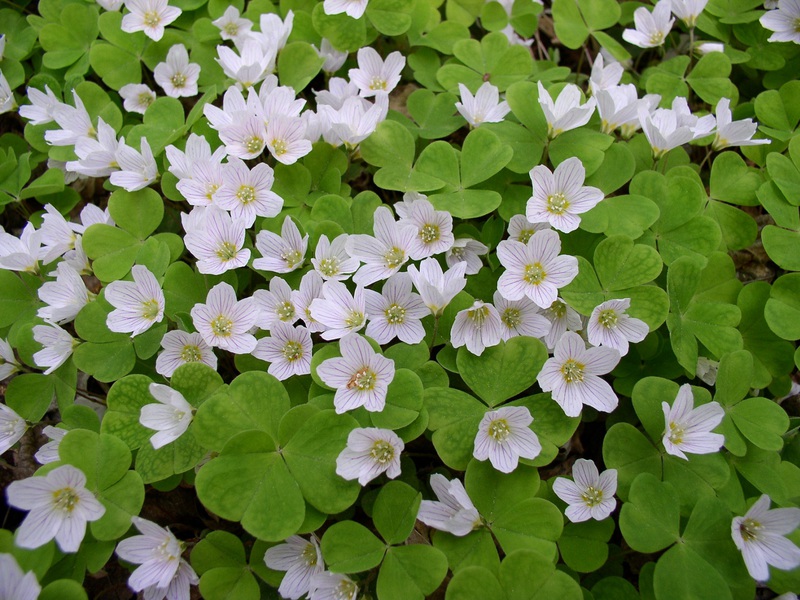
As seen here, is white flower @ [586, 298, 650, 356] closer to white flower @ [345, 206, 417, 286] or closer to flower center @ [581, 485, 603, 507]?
flower center @ [581, 485, 603, 507]

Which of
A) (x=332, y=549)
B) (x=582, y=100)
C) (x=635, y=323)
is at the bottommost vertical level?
(x=332, y=549)

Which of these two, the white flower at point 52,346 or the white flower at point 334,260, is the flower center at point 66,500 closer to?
the white flower at point 52,346

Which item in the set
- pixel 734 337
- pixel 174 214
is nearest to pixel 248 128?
pixel 174 214

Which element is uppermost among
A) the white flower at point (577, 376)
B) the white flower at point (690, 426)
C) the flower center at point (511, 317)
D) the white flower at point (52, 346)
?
the white flower at point (52, 346)

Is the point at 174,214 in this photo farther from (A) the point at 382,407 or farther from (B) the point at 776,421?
(B) the point at 776,421

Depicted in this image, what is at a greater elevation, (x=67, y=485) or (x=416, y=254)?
(x=416, y=254)

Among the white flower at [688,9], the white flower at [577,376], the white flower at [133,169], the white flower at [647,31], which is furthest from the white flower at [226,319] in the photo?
the white flower at [688,9]

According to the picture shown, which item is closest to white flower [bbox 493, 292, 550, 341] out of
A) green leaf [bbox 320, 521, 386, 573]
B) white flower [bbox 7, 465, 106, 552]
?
green leaf [bbox 320, 521, 386, 573]

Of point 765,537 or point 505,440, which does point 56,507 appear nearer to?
point 505,440
